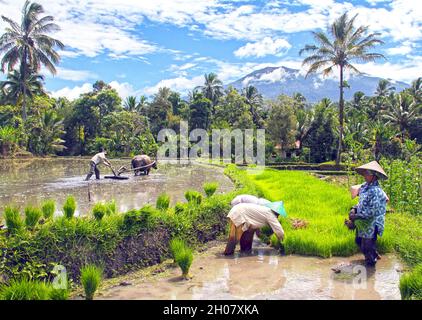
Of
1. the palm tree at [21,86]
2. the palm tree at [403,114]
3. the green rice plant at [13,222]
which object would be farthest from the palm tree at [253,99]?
the green rice plant at [13,222]

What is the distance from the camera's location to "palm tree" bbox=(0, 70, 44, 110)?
1338 inches

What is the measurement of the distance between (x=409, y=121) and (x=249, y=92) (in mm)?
19086

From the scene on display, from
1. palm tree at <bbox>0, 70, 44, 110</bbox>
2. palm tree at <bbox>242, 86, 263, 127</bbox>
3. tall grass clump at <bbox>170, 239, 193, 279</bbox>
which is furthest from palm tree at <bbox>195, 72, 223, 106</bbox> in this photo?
tall grass clump at <bbox>170, 239, 193, 279</bbox>

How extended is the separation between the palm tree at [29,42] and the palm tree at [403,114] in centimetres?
2784

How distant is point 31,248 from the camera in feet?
15.1

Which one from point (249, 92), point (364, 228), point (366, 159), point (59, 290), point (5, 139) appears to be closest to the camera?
point (59, 290)

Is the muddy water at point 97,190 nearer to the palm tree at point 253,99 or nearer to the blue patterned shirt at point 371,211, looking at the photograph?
the blue patterned shirt at point 371,211

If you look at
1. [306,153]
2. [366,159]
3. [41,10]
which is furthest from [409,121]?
[41,10]

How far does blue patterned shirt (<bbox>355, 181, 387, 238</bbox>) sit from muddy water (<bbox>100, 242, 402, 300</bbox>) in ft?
1.66

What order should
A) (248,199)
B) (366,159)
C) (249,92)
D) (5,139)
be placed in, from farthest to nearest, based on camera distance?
1. (249,92)
2. (5,139)
3. (366,159)
4. (248,199)

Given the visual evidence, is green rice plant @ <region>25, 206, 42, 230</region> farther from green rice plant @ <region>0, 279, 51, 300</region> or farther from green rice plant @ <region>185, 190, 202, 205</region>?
green rice plant @ <region>185, 190, 202, 205</region>

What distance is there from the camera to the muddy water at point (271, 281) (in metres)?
4.50

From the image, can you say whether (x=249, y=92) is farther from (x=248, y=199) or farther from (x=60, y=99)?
(x=248, y=199)

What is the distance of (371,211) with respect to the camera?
5.39 m
